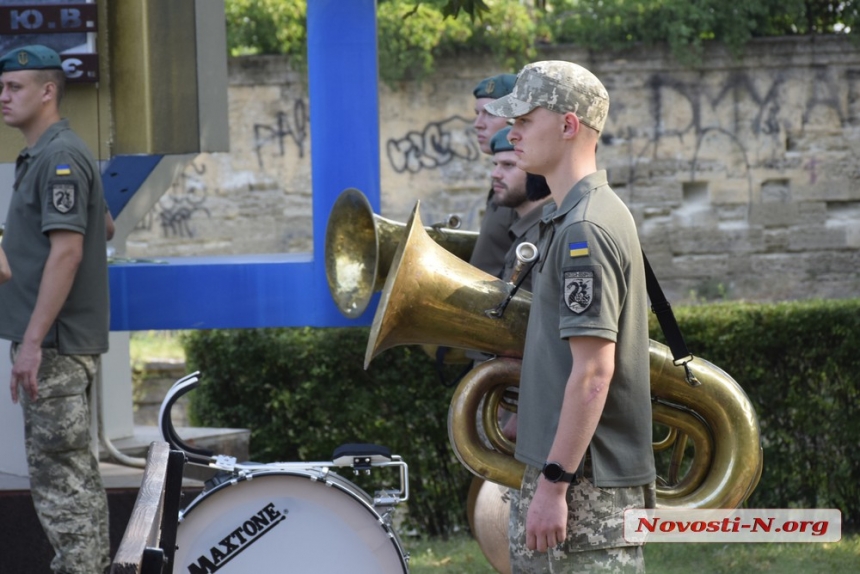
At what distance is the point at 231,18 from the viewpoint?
11.4 metres

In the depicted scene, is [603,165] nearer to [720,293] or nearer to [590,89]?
[720,293]

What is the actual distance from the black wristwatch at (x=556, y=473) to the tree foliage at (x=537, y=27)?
883 cm

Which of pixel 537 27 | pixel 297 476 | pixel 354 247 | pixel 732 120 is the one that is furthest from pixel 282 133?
pixel 297 476

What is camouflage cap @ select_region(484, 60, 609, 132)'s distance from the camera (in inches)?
109

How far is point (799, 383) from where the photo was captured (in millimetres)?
5777

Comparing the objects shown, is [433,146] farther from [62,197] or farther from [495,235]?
[62,197]

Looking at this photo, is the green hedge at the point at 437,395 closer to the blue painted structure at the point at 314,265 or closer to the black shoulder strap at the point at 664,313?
the blue painted structure at the point at 314,265

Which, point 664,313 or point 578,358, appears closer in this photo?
point 578,358

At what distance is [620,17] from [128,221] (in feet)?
22.7

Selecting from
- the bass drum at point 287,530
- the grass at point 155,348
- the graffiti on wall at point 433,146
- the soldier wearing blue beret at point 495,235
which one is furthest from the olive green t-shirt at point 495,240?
the graffiti on wall at point 433,146

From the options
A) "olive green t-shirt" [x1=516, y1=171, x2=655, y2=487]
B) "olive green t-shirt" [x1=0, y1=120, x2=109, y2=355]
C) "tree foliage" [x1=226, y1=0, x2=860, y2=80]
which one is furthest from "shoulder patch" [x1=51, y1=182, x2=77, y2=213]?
"tree foliage" [x1=226, y1=0, x2=860, y2=80]

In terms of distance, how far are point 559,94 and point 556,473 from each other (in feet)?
2.78

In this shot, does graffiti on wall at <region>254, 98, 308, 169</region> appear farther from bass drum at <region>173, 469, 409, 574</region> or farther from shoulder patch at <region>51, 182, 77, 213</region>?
bass drum at <region>173, 469, 409, 574</region>

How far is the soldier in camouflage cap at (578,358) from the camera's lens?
262 cm
